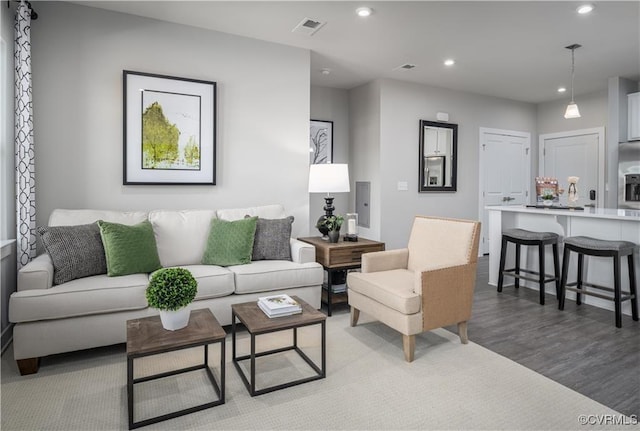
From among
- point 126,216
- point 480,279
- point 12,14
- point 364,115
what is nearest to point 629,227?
point 480,279

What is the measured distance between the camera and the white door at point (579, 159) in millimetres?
5922

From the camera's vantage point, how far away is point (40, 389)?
216cm

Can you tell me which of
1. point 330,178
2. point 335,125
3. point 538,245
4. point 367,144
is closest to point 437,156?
point 367,144

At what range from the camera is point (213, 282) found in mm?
2834

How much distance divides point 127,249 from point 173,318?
1024 mm

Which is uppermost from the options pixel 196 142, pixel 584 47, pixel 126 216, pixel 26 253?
pixel 584 47

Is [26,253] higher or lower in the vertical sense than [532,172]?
lower

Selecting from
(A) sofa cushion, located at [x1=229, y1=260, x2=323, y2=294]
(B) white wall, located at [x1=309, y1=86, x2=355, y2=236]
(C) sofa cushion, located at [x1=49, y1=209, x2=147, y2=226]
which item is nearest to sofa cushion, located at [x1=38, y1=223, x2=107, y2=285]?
(C) sofa cushion, located at [x1=49, y1=209, x2=147, y2=226]

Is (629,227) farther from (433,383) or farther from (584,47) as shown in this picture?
(433,383)

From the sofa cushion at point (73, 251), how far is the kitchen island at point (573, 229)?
3922 millimetres

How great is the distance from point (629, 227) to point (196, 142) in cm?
396

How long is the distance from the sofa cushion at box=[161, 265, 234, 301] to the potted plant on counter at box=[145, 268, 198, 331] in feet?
2.50

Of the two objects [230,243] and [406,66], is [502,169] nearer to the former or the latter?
[406,66]

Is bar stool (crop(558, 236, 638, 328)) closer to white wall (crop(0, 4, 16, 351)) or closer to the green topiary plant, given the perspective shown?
the green topiary plant
